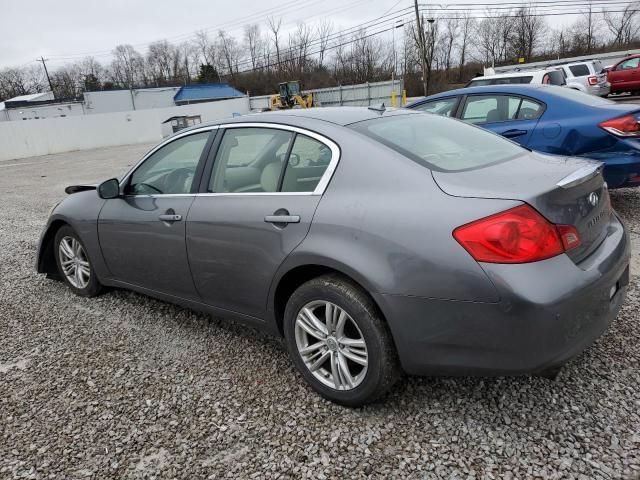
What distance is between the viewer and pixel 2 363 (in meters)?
3.36

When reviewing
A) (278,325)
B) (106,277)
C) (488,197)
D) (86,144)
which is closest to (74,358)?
(106,277)

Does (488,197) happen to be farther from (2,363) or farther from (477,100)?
(477,100)

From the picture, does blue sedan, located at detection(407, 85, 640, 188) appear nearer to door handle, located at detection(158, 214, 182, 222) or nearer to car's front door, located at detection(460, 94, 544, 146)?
car's front door, located at detection(460, 94, 544, 146)

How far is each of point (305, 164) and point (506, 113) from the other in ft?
13.0

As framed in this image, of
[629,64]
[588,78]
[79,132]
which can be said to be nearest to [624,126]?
[588,78]

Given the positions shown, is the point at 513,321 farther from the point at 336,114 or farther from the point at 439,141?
the point at 336,114

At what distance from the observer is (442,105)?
6406mm

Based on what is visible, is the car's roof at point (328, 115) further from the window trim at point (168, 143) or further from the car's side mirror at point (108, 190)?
the car's side mirror at point (108, 190)

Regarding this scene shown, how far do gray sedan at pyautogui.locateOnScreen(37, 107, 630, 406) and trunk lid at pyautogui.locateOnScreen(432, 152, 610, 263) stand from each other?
0.4 inches

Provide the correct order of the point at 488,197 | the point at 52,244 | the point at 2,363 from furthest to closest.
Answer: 1. the point at 52,244
2. the point at 2,363
3. the point at 488,197

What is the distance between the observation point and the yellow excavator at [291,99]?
38.3m

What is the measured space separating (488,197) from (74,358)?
283 cm

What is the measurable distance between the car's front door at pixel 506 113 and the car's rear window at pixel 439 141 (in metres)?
2.61

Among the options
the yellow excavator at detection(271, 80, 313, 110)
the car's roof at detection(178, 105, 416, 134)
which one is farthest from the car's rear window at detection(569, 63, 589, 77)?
the car's roof at detection(178, 105, 416, 134)
